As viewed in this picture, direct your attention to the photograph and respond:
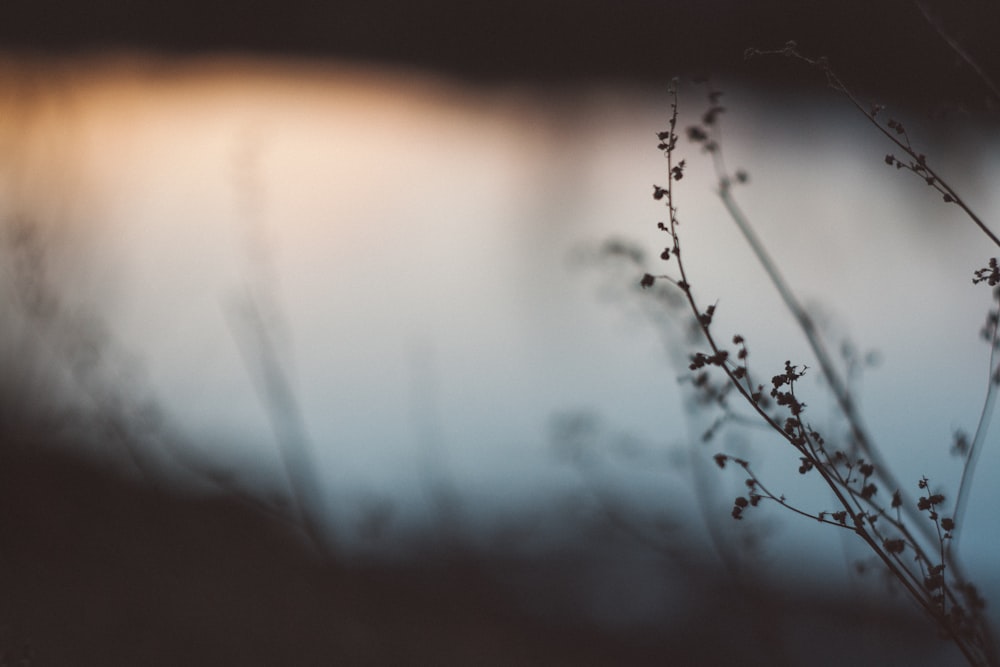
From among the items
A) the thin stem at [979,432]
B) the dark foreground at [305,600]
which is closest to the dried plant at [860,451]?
the thin stem at [979,432]

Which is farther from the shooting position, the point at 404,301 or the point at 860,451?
the point at 404,301

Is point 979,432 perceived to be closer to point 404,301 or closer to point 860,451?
point 860,451

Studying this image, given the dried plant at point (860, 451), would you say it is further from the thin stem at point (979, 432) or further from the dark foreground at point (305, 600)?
the dark foreground at point (305, 600)

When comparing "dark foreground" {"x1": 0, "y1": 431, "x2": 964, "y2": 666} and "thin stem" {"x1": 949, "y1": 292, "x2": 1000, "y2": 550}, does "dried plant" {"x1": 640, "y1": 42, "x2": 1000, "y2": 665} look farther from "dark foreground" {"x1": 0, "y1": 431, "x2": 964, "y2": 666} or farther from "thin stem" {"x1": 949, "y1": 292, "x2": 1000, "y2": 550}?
"dark foreground" {"x1": 0, "y1": 431, "x2": 964, "y2": 666}

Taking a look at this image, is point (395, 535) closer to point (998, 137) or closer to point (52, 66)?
point (52, 66)

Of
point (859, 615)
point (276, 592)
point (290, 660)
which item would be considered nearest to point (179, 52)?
point (276, 592)

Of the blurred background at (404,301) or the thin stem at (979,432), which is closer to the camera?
the thin stem at (979,432)

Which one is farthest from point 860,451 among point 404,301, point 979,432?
point 404,301

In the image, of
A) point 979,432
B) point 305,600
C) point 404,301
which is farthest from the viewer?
point 404,301
